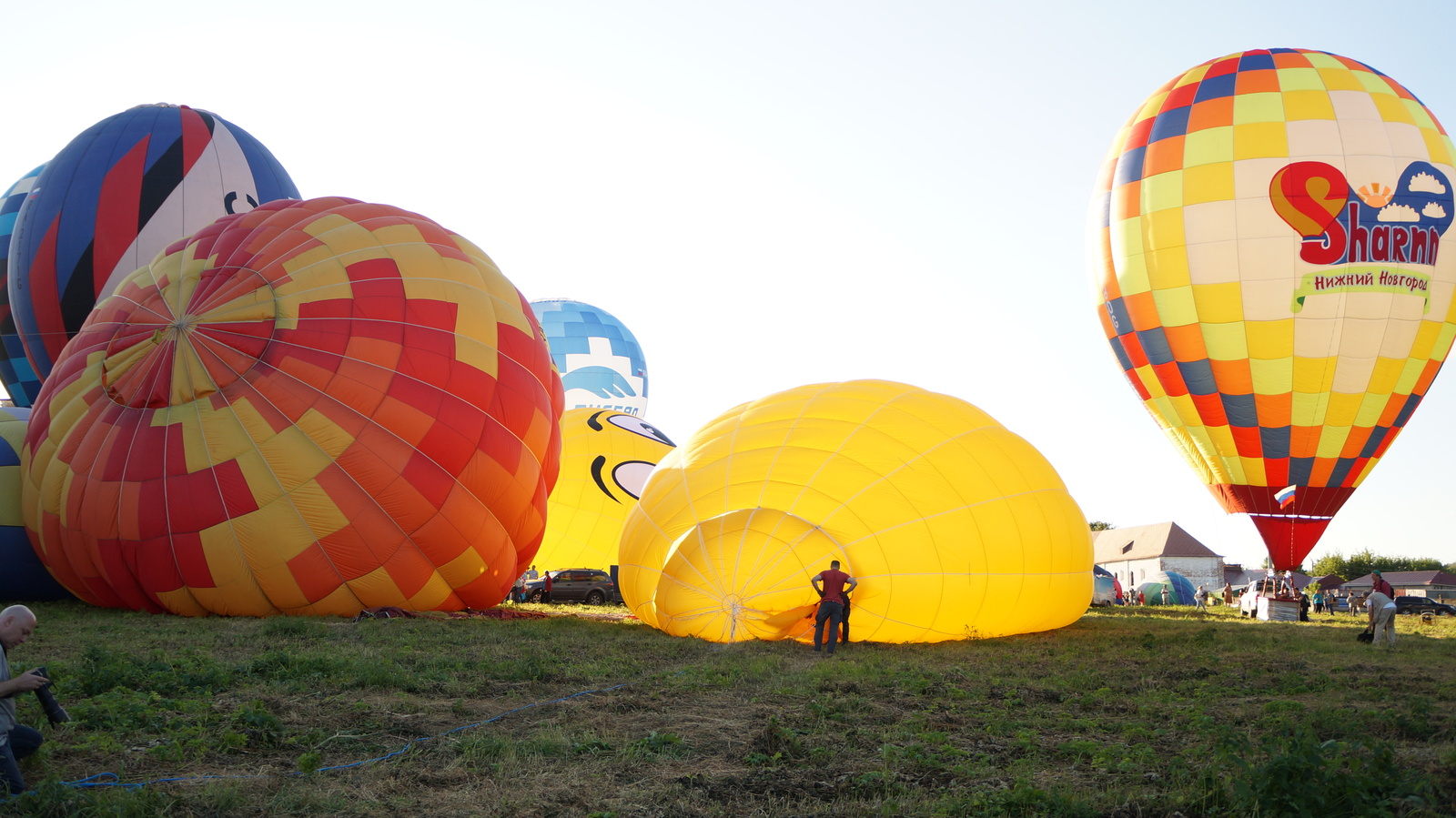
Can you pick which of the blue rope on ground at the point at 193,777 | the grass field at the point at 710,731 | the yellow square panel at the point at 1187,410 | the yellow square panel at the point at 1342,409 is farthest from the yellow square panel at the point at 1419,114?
the blue rope on ground at the point at 193,777

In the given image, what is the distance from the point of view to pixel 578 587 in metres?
18.4

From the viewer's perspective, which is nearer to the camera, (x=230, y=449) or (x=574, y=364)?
(x=230, y=449)

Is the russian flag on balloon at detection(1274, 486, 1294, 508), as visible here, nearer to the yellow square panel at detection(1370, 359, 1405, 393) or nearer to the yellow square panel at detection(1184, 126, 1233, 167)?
the yellow square panel at detection(1370, 359, 1405, 393)

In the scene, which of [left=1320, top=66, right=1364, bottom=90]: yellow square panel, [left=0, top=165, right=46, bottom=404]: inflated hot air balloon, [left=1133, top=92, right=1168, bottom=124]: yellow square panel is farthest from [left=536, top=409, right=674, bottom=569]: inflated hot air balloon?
[left=1320, top=66, right=1364, bottom=90]: yellow square panel

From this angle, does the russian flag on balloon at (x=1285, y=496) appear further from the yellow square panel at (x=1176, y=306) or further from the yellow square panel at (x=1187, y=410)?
the yellow square panel at (x=1176, y=306)

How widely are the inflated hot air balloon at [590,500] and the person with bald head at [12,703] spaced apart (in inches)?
570

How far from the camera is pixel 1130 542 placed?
67.4 m

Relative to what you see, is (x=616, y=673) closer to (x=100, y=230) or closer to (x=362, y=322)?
(x=362, y=322)

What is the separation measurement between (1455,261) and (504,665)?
1781 centimetres

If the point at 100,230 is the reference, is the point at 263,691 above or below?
below

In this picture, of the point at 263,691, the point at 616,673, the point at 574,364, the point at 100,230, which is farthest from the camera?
the point at 574,364

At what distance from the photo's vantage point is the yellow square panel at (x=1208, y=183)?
17.8 metres

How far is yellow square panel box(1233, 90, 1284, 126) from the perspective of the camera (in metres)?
17.8

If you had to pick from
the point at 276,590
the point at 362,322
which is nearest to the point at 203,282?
the point at 362,322
